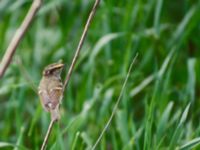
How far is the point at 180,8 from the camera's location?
2.89 m

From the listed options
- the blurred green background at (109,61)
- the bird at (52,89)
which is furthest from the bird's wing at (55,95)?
the blurred green background at (109,61)

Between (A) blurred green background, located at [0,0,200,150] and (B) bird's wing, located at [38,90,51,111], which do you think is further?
(A) blurred green background, located at [0,0,200,150]

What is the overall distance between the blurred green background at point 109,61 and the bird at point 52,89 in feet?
2.51

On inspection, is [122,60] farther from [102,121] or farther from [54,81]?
[54,81]

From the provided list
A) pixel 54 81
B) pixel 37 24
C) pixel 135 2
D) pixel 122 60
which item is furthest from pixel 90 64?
pixel 54 81

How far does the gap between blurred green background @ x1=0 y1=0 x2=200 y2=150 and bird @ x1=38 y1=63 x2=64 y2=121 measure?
0.77 meters

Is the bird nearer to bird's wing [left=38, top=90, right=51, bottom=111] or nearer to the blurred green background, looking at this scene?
bird's wing [left=38, top=90, right=51, bottom=111]

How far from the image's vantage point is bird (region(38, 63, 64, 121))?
1281 mm

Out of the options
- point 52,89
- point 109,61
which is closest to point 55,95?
point 52,89

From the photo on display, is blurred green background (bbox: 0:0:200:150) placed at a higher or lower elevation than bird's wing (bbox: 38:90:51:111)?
lower

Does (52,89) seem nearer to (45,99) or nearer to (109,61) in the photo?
(45,99)

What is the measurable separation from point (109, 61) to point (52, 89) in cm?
120

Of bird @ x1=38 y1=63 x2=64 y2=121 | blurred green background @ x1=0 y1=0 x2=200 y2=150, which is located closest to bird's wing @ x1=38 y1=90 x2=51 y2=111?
bird @ x1=38 y1=63 x2=64 y2=121

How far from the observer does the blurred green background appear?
2.31m
